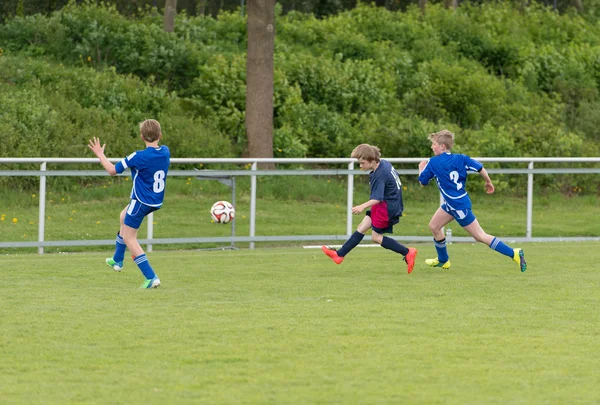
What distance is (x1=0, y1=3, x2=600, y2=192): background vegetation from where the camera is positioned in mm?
23609

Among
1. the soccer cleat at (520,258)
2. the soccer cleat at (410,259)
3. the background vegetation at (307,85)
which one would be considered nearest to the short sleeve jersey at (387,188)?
the soccer cleat at (410,259)

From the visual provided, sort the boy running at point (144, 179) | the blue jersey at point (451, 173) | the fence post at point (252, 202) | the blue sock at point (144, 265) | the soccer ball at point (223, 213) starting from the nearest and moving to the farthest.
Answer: the boy running at point (144, 179)
the blue sock at point (144, 265)
the blue jersey at point (451, 173)
the soccer ball at point (223, 213)
the fence post at point (252, 202)

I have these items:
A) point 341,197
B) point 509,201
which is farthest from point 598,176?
point 341,197

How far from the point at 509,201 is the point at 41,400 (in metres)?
14.6

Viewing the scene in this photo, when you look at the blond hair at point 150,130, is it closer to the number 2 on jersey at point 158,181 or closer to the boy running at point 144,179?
the boy running at point 144,179

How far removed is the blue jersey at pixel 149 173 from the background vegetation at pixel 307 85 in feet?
34.2

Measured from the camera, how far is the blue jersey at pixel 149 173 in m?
10.4

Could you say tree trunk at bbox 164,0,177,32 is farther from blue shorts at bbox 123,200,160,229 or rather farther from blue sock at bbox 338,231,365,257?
blue shorts at bbox 123,200,160,229

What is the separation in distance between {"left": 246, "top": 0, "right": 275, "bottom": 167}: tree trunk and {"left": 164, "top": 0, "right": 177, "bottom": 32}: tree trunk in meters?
6.16

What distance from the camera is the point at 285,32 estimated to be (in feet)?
106

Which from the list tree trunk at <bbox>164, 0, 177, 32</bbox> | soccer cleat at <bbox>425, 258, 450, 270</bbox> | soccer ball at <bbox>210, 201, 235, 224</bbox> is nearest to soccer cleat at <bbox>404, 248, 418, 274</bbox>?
soccer cleat at <bbox>425, 258, 450, 270</bbox>

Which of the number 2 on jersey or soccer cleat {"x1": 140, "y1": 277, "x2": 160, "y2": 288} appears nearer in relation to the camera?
the number 2 on jersey

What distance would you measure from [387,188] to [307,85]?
15.5 meters

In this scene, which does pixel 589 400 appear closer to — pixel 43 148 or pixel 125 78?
pixel 43 148
